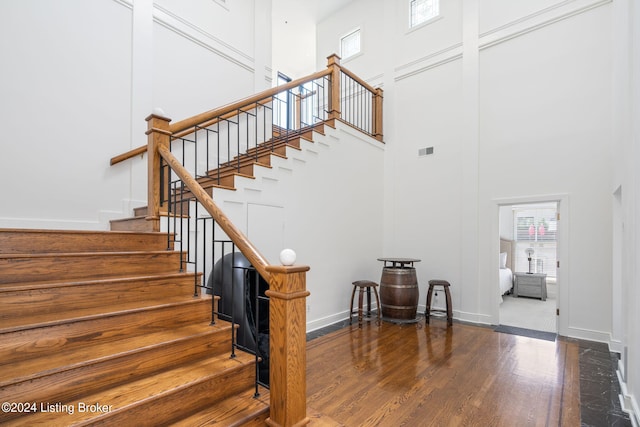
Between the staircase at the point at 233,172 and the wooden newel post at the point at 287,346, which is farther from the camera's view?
the staircase at the point at 233,172

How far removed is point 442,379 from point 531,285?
5.34 meters

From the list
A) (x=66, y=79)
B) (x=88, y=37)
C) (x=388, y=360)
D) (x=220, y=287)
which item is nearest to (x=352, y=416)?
(x=388, y=360)

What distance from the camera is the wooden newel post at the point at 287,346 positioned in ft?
5.78


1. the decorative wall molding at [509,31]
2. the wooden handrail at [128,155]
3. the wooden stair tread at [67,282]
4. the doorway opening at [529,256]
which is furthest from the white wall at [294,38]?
the wooden stair tread at [67,282]

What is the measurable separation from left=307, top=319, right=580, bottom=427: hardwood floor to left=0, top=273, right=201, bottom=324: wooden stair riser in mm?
1397

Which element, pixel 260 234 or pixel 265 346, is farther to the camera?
pixel 260 234

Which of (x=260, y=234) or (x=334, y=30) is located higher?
(x=334, y=30)

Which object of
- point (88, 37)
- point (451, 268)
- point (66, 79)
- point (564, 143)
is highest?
point (88, 37)

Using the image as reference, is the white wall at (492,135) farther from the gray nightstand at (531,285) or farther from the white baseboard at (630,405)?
the gray nightstand at (531,285)

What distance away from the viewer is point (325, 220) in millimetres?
4711

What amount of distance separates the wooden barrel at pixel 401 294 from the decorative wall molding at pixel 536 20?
3.68 metres

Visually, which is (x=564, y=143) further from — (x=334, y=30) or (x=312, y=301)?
(x=334, y=30)

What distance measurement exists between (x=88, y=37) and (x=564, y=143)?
5990 mm

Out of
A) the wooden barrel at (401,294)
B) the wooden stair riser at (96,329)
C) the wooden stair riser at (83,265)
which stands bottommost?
the wooden barrel at (401,294)
